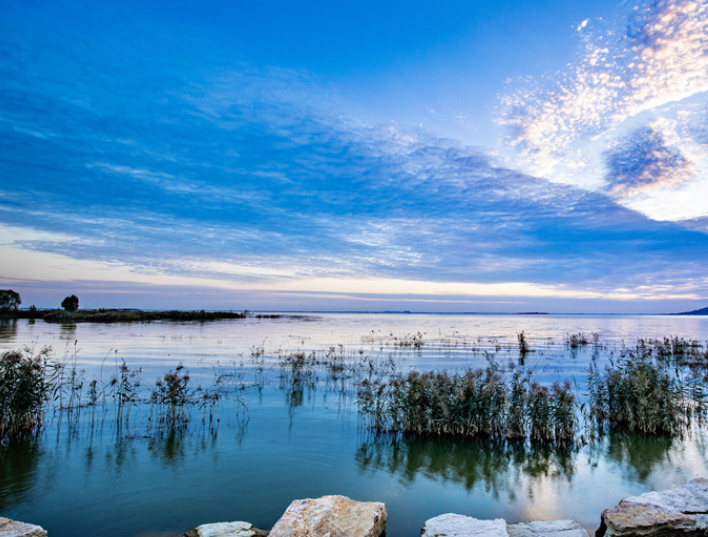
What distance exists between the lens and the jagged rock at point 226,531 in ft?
21.4

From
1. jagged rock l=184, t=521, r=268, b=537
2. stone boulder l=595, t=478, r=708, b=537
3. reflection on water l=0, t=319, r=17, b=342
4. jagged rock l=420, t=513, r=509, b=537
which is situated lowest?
jagged rock l=184, t=521, r=268, b=537

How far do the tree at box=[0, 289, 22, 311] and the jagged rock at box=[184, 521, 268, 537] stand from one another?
3841 inches

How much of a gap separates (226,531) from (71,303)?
4147 inches

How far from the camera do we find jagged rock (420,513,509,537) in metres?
6.38

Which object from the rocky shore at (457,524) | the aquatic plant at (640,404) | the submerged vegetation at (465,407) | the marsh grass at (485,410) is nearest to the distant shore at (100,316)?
the submerged vegetation at (465,407)

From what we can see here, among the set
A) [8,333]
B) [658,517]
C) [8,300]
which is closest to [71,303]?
[8,300]

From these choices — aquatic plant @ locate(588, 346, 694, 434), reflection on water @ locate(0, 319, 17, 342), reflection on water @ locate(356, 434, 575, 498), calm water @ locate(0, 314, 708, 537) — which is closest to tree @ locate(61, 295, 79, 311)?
reflection on water @ locate(0, 319, 17, 342)

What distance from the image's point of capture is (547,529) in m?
6.76

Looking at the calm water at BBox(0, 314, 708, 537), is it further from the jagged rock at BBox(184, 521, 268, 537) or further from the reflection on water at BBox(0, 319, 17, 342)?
the reflection on water at BBox(0, 319, 17, 342)

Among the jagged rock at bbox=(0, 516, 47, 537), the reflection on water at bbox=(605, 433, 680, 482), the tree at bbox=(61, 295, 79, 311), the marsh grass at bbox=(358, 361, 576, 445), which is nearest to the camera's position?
the jagged rock at bbox=(0, 516, 47, 537)

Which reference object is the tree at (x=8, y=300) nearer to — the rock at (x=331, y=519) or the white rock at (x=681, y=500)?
the rock at (x=331, y=519)

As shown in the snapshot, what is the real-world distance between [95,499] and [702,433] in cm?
1670

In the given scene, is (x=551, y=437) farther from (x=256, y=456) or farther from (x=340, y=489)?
(x=256, y=456)

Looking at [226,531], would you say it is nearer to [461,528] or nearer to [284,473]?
[284,473]
